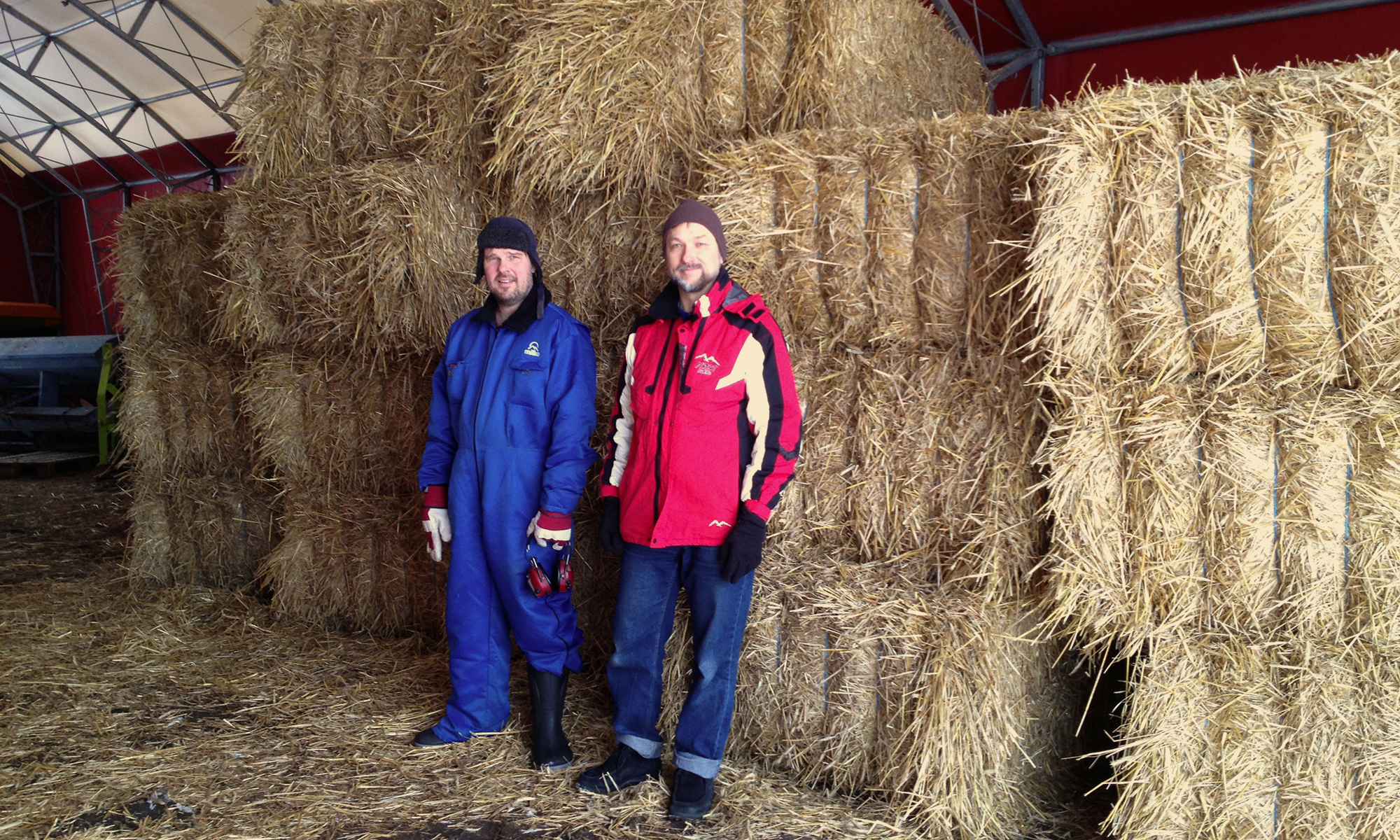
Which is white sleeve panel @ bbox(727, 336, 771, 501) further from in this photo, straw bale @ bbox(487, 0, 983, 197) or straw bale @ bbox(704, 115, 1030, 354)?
straw bale @ bbox(487, 0, 983, 197)

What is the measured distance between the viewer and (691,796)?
10.0ft

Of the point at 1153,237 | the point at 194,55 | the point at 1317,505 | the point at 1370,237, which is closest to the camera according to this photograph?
the point at 1370,237

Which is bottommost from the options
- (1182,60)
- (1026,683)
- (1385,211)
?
(1026,683)

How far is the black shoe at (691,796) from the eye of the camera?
9.96ft

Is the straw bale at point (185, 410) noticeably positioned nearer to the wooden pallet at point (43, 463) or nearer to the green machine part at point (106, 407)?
the green machine part at point (106, 407)

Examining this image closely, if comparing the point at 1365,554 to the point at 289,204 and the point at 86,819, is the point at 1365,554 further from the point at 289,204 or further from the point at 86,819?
the point at 289,204

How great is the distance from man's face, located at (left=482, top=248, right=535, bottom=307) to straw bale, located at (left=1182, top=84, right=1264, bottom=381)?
A: 2.23 m

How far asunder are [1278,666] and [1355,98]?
1588mm

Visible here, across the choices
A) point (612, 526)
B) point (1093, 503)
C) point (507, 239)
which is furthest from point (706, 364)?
point (1093, 503)

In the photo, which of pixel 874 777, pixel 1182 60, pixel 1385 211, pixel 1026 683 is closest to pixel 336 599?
pixel 874 777

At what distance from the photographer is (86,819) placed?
3.01m

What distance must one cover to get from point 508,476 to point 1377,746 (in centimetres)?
284

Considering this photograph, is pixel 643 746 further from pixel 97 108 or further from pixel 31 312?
pixel 97 108

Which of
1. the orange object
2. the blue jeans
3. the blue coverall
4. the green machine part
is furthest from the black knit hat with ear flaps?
the orange object
